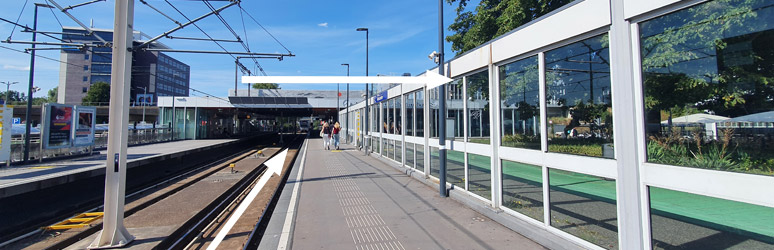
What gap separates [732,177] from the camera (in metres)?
2.70

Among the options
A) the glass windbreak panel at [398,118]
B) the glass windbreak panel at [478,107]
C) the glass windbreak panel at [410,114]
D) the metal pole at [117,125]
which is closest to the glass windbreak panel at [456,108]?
the glass windbreak panel at [478,107]

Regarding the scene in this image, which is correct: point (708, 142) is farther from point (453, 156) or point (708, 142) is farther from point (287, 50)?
point (287, 50)

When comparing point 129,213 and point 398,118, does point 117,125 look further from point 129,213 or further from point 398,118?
point 398,118

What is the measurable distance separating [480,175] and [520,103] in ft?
6.27

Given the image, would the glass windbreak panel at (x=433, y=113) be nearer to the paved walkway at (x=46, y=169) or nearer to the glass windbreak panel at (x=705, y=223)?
the glass windbreak panel at (x=705, y=223)

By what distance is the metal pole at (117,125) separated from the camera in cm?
468

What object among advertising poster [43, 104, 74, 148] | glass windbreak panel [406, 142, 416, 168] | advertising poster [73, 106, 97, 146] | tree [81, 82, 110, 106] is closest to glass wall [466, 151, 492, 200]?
glass windbreak panel [406, 142, 416, 168]

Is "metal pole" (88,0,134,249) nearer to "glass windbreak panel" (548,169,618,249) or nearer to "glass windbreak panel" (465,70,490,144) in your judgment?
"glass windbreak panel" (465,70,490,144)

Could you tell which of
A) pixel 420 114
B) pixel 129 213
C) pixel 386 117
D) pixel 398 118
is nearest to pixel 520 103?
pixel 420 114

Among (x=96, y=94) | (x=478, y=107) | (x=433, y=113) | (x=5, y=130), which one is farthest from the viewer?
(x=96, y=94)

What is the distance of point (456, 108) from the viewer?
7453 mm

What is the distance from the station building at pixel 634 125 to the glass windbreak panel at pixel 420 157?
3350 mm

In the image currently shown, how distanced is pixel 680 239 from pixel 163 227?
7.72 m

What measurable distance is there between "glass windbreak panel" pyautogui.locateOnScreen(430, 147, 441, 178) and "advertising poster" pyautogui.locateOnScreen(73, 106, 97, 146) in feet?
49.8
